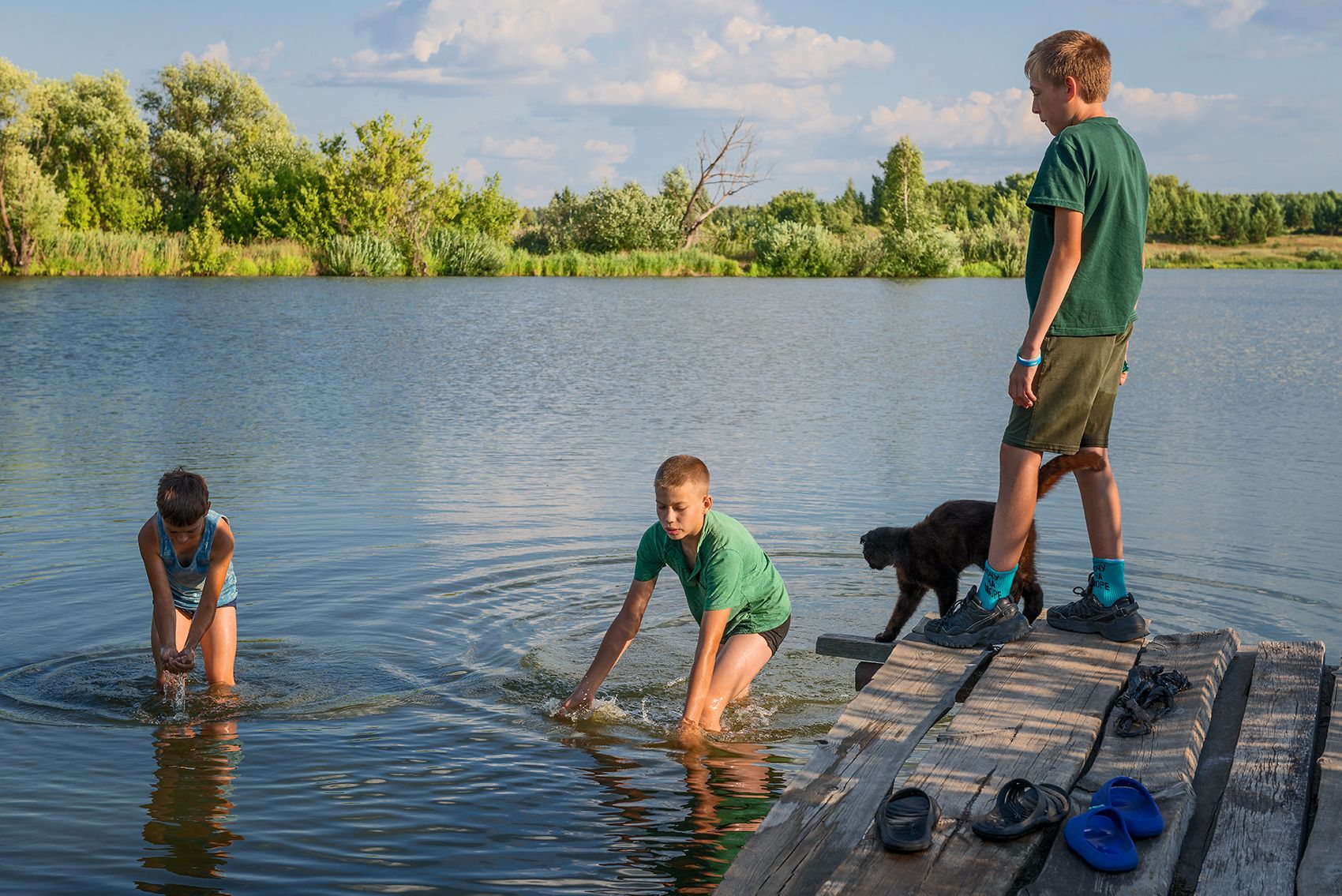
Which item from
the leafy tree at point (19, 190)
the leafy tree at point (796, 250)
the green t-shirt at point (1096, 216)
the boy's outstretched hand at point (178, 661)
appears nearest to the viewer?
the green t-shirt at point (1096, 216)

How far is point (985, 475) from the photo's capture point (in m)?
12.3

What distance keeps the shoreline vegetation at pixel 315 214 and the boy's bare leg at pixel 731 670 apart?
48243 millimetres

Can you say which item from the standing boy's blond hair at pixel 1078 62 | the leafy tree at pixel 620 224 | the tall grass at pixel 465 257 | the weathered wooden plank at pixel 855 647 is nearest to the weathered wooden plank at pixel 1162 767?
the weathered wooden plank at pixel 855 647

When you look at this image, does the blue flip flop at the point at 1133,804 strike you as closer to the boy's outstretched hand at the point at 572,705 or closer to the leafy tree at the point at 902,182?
the boy's outstretched hand at the point at 572,705

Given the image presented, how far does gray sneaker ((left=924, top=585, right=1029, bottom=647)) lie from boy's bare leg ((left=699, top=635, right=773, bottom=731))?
1.09 meters

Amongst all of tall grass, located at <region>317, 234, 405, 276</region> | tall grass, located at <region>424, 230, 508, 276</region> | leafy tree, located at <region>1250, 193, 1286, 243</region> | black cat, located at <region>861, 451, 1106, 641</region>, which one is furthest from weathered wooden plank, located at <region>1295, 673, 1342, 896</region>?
leafy tree, located at <region>1250, 193, 1286, 243</region>

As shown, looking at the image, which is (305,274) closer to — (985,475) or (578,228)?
(578,228)

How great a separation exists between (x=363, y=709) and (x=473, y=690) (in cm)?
61

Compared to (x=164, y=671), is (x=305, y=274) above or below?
above

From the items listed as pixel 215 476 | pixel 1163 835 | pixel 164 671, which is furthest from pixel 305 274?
pixel 1163 835

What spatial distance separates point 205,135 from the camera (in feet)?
212

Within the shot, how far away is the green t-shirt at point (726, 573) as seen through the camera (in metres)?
5.64

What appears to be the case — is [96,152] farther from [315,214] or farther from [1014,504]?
[1014,504]

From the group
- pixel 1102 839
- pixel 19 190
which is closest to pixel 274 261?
pixel 19 190
